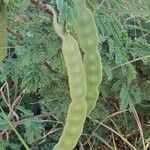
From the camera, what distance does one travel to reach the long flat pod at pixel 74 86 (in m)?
1.00

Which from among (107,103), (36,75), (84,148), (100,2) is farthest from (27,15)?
(84,148)

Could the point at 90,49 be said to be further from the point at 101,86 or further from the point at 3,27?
the point at 101,86

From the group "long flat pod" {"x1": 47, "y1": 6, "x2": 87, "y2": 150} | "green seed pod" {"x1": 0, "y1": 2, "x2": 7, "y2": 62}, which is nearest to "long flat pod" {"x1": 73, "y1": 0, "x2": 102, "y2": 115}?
"long flat pod" {"x1": 47, "y1": 6, "x2": 87, "y2": 150}

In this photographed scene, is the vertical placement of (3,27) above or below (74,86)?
above

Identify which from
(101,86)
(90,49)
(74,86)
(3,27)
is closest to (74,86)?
(74,86)

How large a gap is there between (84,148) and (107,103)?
210 millimetres

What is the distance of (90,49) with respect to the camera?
42.7 inches

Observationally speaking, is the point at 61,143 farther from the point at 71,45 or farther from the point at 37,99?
the point at 37,99

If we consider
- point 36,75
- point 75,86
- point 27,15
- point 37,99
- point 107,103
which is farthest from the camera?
point 37,99

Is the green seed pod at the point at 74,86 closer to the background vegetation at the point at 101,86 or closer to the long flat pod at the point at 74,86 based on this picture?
the long flat pod at the point at 74,86

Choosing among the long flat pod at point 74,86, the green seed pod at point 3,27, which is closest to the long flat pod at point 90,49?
the long flat pod at point 74,86

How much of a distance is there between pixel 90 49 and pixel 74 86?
130mm

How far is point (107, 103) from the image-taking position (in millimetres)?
→ 1663

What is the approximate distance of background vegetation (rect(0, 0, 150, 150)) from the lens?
4.45 feet
